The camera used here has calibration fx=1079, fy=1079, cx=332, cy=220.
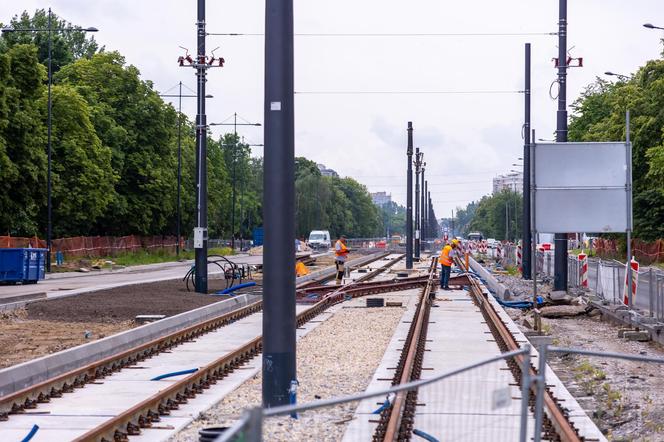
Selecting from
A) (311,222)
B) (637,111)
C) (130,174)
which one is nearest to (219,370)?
(637,111)

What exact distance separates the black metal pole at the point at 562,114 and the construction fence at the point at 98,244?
2901cm

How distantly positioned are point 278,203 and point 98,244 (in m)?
62.8

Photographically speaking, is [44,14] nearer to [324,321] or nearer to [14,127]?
[14,127]

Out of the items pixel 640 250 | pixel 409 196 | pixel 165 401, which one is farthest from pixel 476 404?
pixel 640 250

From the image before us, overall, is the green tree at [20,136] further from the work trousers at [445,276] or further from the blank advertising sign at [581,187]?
the blank advertising sign at [581,187]

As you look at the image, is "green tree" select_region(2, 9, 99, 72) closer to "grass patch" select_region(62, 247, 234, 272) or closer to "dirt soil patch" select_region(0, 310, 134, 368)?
"grass patch" select_region(62, 247, 234, 272)

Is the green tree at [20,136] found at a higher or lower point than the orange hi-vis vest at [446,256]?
higher

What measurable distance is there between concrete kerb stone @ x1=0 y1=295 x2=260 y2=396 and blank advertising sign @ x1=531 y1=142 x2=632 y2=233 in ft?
24.2

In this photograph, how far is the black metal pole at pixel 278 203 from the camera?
10648mm

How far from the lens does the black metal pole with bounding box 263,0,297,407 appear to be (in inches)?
419

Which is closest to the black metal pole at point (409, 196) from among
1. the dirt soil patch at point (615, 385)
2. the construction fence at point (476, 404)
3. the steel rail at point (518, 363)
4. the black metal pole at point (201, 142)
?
the steel rail at point (518, 363)

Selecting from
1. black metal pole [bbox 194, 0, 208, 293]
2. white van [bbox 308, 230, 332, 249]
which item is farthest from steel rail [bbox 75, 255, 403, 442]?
white van [bbox 308, 230, 332, 249]

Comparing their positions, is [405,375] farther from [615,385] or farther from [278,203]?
[278,203]

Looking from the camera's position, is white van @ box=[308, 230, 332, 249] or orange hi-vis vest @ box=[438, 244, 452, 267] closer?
orange hi-vis vest @ box=[438, 244, 452, 267]
